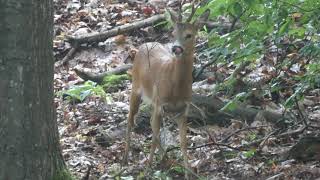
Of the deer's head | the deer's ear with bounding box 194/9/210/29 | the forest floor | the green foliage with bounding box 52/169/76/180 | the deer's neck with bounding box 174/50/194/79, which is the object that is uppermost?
the deer's ear with bounding box 194/9/210/29

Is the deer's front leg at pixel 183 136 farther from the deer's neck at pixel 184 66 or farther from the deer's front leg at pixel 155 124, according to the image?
the deer's neck at pixel 184 66

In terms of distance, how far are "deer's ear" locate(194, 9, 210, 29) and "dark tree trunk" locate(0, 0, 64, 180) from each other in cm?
168

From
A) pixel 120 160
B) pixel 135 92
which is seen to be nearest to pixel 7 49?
pixel 120 160

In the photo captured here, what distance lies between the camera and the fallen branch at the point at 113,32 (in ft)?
36.4

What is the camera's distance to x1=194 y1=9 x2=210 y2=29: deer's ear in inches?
225

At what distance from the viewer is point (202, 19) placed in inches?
238

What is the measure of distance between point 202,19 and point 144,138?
80.7 inches

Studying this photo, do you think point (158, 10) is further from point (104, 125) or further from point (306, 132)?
point (306, 132)

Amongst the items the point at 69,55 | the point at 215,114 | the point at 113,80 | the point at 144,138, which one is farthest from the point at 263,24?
the point at 69,55

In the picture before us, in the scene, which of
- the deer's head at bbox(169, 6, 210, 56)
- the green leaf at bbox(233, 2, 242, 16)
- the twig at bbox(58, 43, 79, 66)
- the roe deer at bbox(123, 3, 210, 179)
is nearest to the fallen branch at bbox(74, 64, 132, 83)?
the twig at bbox(58, 43, 79, 66)

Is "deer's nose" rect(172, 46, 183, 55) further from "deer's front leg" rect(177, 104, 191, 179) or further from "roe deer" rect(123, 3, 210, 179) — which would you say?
"deer's front leg" rect(177, 104, 191, 179)

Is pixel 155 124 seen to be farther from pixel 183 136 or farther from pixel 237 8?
pixel 237 8

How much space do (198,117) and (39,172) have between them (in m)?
3.42

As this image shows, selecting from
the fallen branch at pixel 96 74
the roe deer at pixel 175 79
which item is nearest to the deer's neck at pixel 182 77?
the roe deer at pixel 175 79
